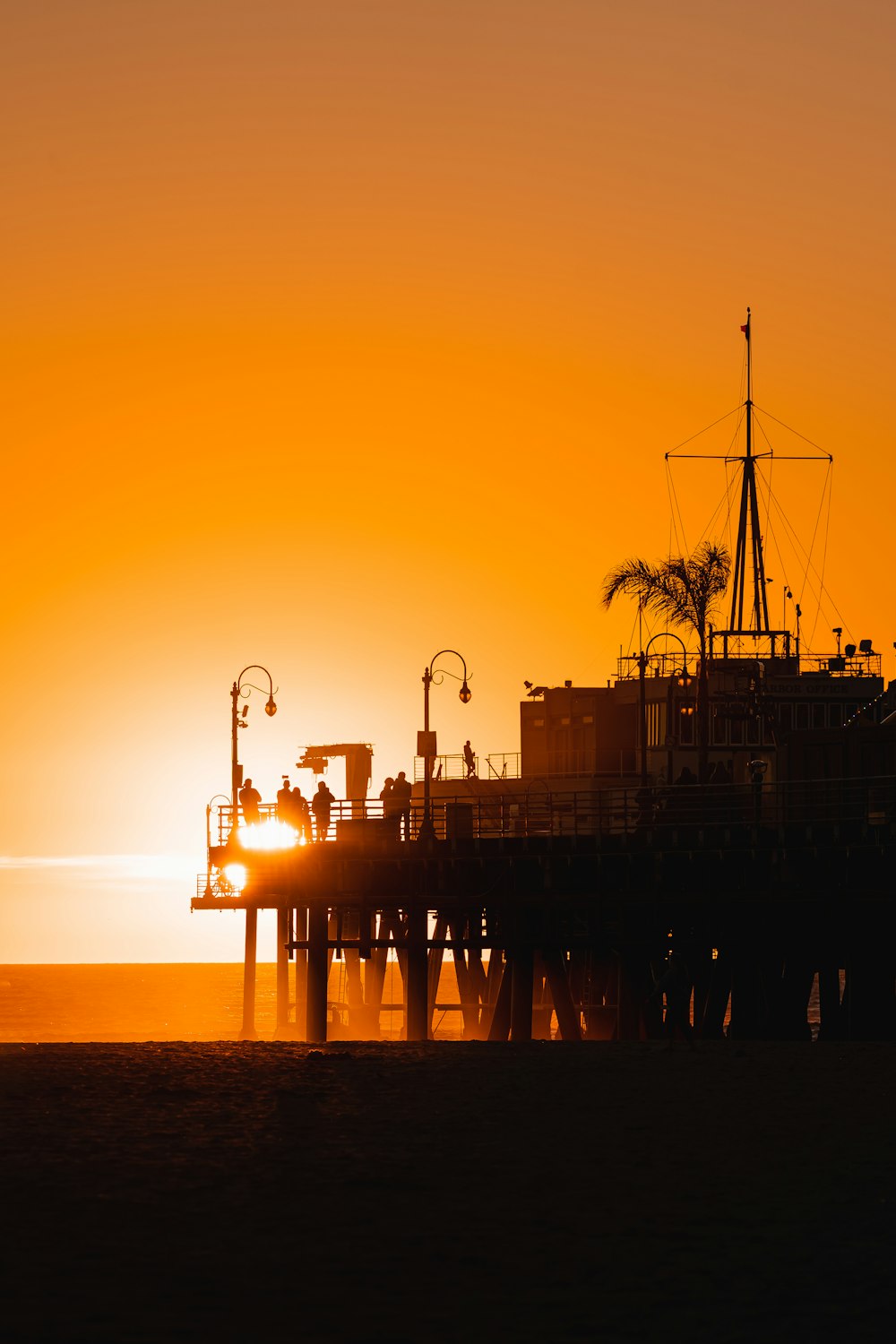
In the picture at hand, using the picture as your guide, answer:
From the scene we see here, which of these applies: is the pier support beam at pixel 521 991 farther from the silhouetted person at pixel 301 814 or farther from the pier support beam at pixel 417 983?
the silhouetted person at pixel 301 814

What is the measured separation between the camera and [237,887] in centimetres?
5866

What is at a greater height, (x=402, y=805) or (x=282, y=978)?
(x=402, y=805)

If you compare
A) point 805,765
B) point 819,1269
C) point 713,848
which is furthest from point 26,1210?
point 805,765

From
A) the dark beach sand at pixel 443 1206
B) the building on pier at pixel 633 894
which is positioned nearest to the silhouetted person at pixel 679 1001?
the building on pier at pixel 633 894

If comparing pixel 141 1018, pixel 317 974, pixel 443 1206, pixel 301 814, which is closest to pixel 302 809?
pixel 301 814

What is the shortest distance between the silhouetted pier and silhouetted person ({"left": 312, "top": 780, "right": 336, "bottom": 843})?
10.9 inches

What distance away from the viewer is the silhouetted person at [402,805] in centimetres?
4388

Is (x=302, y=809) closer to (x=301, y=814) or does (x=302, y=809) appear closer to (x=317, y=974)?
(x=301, y=814)

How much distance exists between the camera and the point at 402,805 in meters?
45.6

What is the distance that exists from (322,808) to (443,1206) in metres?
32.9

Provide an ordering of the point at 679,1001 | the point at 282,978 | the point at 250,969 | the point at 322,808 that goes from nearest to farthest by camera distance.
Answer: the point at 679,1001 → the point at 322,808 → the point at 250,969 → the point at 282,978

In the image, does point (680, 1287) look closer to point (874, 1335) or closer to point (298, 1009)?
point (874, 1335)

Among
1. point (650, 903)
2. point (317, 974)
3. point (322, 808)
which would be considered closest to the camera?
point (650, 903)

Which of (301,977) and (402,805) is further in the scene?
(301,977)
